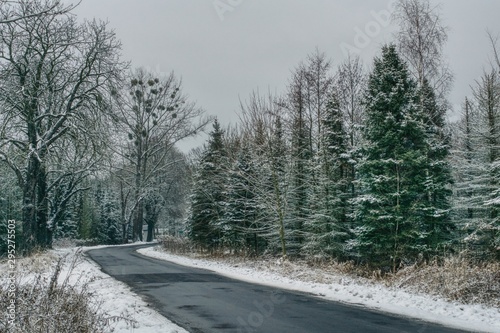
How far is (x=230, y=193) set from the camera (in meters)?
29.8

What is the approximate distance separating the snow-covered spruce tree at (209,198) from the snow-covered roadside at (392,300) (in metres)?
13.6

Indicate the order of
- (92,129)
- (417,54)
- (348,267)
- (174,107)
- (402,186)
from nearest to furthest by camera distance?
1. (348,267)
2. (402,186)
3. (92,129)
4. (417,54)
5. (174,107)

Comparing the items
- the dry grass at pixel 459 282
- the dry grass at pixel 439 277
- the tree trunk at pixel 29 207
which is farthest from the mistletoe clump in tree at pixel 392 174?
the tree trunk at pixel 29 207

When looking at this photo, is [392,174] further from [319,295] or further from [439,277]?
[319,295]

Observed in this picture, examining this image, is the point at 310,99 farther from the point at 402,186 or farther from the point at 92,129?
the point at 92,129

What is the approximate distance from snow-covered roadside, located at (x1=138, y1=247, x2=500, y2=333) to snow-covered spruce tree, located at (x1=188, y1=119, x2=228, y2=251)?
13.6m

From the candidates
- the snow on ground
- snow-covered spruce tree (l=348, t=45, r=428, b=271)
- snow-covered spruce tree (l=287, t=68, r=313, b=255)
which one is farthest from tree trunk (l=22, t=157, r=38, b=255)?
snow-covered spruce tree (l=348, t=45, r=428, b=271)

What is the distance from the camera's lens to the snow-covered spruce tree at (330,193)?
22.2 m

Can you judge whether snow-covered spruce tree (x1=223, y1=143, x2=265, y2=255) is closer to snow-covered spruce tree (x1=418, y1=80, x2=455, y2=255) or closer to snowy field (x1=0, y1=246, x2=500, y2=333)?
snowy field (x1=0, y1=246, x2=500, y2=333)

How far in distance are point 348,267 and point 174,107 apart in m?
33.9

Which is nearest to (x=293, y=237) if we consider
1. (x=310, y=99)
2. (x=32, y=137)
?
(x=310, y=99)

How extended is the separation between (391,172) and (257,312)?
11.5 metres

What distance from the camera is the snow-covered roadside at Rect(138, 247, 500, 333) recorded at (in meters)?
9.11

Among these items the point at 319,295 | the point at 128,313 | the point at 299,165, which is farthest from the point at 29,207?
the point at 319,295
